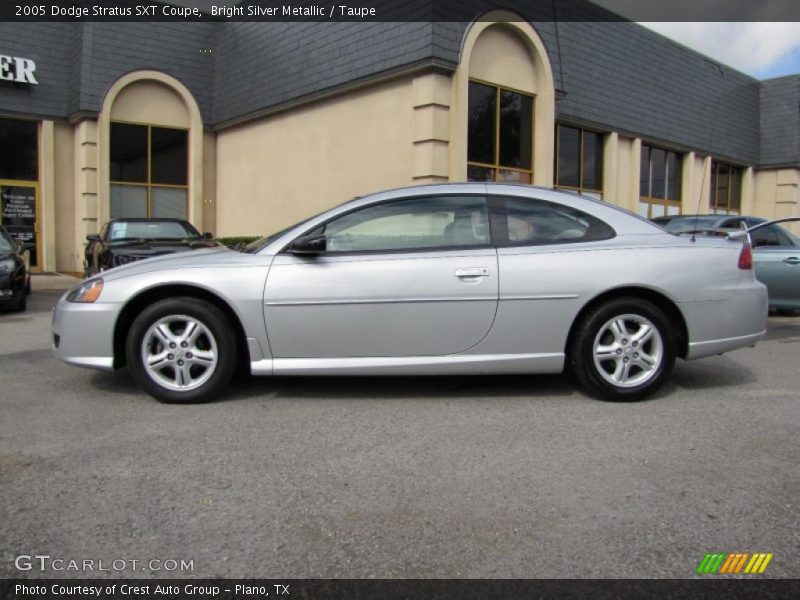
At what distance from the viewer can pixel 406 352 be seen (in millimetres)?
4613

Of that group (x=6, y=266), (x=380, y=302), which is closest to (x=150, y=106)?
(x=6, y=266)

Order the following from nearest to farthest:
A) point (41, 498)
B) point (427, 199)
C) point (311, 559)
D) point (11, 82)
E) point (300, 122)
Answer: point (311, 559) → point (41, 498) → point (427, 199) → point (300, 122) → point (11, 82)

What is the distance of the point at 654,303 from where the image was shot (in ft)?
15.9

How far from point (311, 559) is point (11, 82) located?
694 inches

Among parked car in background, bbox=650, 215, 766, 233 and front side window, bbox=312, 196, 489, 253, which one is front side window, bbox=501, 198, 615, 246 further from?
parked car in background, bbox=650, 215, 766, 233

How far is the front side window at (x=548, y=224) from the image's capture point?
479 cm

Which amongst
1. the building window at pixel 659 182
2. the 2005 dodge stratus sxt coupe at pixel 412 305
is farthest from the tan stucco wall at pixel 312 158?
the building window at pixel 659 182

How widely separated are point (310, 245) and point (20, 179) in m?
15.4

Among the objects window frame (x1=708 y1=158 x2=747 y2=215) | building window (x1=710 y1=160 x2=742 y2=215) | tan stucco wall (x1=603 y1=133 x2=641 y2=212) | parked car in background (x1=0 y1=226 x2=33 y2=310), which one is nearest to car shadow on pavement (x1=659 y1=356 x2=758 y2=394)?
parked car in background (x1=0 y1=226 x2=33 y2=310)
